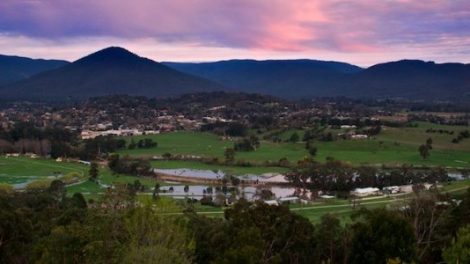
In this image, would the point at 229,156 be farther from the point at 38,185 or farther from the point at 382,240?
the point at 382,240

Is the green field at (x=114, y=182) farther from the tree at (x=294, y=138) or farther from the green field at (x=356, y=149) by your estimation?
the tree at (x=294, y=138)

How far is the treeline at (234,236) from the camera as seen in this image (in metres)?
18.0

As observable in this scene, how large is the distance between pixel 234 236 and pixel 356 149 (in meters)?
66.2

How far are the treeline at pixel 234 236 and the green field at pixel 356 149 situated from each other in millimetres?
46231

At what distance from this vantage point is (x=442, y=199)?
107 feet

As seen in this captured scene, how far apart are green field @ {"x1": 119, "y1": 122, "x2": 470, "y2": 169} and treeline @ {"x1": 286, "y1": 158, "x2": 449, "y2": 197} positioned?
10769mm

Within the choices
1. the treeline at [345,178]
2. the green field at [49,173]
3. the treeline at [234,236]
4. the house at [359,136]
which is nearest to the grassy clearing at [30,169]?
the green field at [49,173]

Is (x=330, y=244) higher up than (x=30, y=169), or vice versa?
(x=330, y=244)

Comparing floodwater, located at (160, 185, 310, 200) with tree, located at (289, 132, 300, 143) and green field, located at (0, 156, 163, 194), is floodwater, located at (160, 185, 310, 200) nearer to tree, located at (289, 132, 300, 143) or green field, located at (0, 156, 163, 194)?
green field, located at (0, 156, 163, 194)

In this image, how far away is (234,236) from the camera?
2272cm

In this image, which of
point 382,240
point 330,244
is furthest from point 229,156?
point 382,240

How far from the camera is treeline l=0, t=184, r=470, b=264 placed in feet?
59.2

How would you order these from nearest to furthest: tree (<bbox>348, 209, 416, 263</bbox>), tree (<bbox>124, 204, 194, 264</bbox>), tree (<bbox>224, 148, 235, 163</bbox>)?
tree (<bbox>124, 204, 194, 264</bbox>), tree (<bbox>348, 209, 416, 263</bbox>), tree (<bbox>224, 148, 235, 163</bbox>)

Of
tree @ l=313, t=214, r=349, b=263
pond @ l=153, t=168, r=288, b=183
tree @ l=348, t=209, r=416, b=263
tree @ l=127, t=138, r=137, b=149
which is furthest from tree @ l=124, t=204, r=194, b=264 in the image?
tree @ l=127, t=138, r=137, b=149
